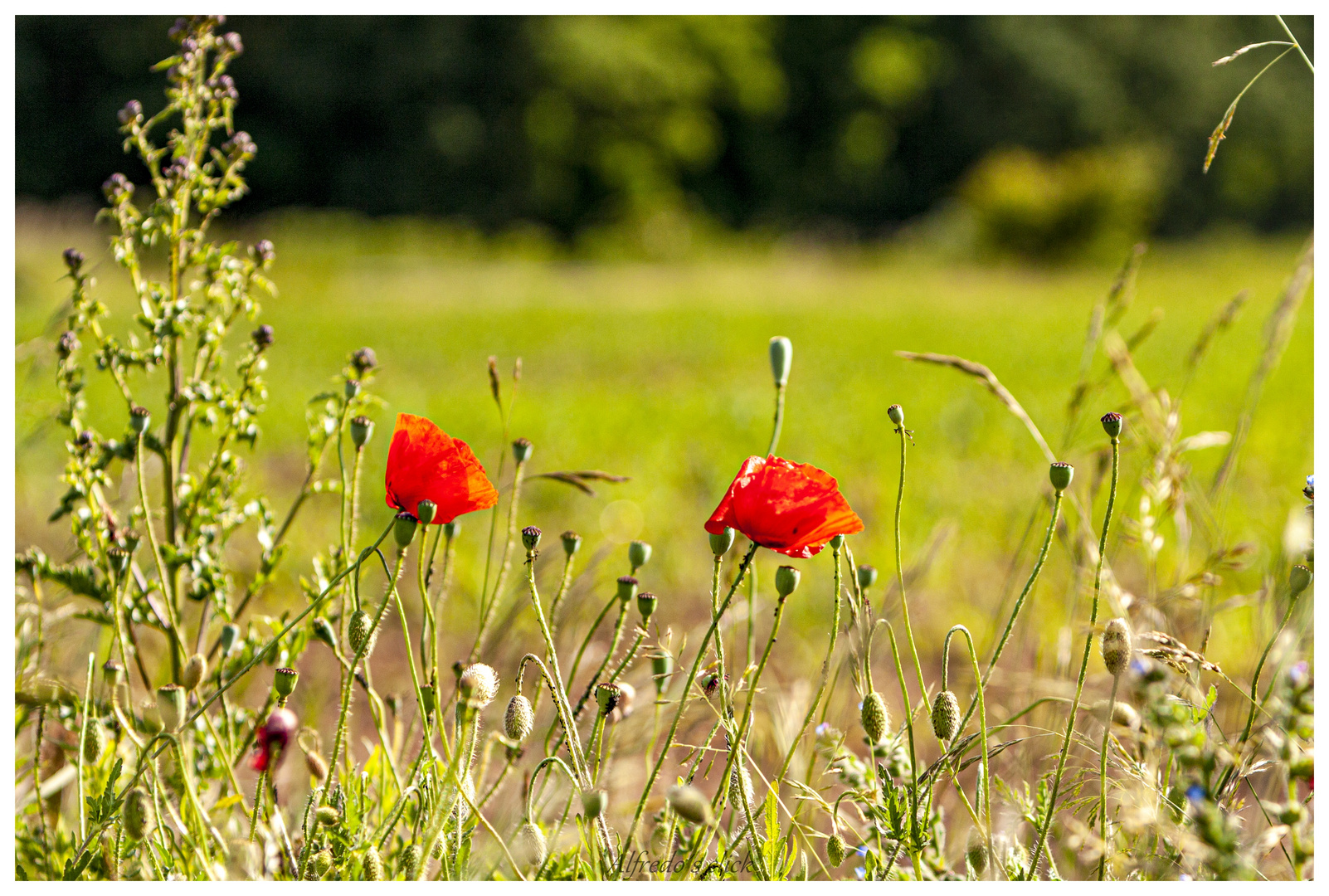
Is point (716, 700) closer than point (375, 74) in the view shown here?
Yes

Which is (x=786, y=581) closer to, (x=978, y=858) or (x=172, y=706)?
(x=978, y=858)

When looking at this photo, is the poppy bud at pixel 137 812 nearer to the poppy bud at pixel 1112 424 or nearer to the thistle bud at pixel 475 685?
the thistle bud at pixel 475 685

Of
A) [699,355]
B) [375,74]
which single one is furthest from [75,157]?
[699,355]

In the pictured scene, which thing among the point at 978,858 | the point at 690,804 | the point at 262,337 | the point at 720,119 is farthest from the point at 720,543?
the point at 720,119

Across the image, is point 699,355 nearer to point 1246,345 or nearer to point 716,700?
point 1246,345

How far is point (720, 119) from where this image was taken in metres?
21.1

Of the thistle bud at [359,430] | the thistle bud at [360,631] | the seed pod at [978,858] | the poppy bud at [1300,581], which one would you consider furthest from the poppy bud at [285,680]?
the poppy bud at [1300,581]

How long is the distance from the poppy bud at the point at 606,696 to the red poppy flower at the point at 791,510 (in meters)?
0.12

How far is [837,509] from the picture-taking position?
Answer: 54 cm

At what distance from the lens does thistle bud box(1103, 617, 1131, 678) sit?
0.54 m

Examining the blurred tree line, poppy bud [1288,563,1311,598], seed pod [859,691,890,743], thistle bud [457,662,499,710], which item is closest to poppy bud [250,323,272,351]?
thistle bud [457,662,499,710]

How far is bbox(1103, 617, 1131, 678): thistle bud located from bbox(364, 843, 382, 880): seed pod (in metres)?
0.38

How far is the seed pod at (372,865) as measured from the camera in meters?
0.57

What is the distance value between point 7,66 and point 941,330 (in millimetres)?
5620
